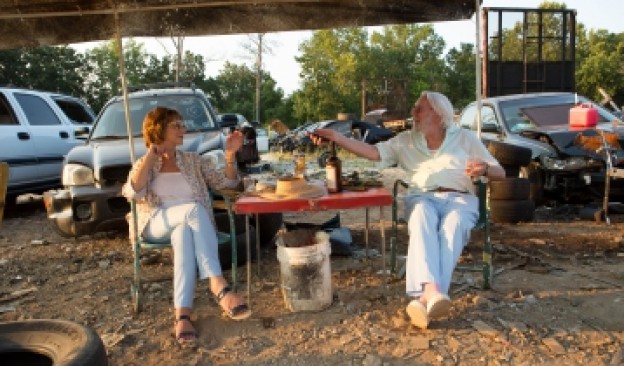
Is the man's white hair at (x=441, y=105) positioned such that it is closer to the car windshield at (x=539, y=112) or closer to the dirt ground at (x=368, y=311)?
the dirt ground at (x=368, y=311)

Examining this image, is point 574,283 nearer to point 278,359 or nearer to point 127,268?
point 278,359

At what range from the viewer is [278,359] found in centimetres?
309

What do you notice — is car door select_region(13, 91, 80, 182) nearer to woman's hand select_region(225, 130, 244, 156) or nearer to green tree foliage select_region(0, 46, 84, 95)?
woman's hand select_region(225, 130, 244, 156)

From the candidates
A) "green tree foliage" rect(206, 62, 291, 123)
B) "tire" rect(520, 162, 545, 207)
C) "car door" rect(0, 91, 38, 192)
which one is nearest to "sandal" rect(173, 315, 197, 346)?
"tire" rect(520, 162, 545, 207)

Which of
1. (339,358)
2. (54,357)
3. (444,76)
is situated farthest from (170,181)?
(444,76)

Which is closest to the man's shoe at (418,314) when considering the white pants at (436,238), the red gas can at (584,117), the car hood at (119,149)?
the white pants at (436,238)

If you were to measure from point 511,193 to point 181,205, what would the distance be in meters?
4.10

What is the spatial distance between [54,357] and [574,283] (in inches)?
145

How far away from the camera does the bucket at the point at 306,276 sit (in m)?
3.64

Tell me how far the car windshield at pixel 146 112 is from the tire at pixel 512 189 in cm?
346

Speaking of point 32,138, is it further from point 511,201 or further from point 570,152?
point 570,152

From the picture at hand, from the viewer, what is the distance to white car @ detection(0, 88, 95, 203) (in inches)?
307

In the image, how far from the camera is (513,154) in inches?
251

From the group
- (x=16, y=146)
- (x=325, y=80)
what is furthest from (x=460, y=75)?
(x=16, y=146)
